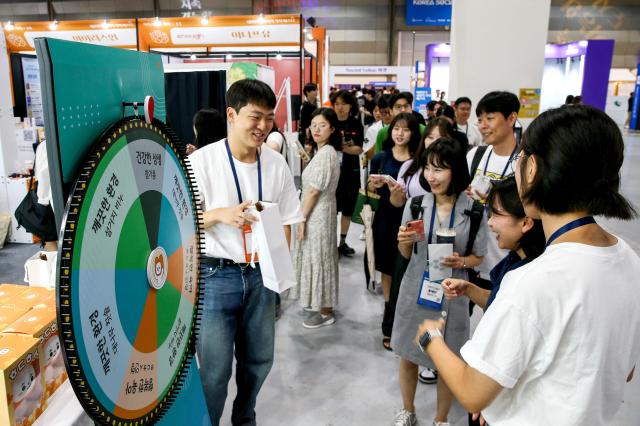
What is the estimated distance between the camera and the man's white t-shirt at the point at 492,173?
2.36m

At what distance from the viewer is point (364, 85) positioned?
1969cm

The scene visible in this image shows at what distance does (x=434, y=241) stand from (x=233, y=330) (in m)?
0.94

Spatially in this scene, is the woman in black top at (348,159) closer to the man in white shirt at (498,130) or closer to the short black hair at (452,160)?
the man in white shirt at (498,130)

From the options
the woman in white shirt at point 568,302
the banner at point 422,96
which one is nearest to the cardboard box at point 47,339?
the woman in white shirt at point 568,302

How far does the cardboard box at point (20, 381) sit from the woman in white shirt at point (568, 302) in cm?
93

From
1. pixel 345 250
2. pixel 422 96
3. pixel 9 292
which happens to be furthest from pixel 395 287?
pixel 422 96

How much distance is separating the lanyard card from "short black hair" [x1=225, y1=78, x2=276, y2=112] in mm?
974

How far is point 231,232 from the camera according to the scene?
171 centimetres

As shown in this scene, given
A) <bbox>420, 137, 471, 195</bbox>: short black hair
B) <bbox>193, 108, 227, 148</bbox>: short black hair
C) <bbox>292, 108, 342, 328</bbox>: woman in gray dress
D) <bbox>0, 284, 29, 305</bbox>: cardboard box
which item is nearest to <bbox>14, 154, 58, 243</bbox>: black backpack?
<bbox>193, 108, 227, 148</bbox>: short black hair

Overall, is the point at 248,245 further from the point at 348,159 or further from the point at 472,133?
the point at 472,133

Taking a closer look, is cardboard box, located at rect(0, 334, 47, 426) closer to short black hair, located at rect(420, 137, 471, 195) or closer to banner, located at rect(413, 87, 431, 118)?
short black hair, located at rect(420, 137, 471, 195)


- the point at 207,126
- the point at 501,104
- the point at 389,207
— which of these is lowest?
the point at 389,207

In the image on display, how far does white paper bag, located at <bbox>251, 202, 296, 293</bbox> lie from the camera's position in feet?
5.22

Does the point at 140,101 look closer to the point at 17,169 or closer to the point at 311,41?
the point at 17,169
